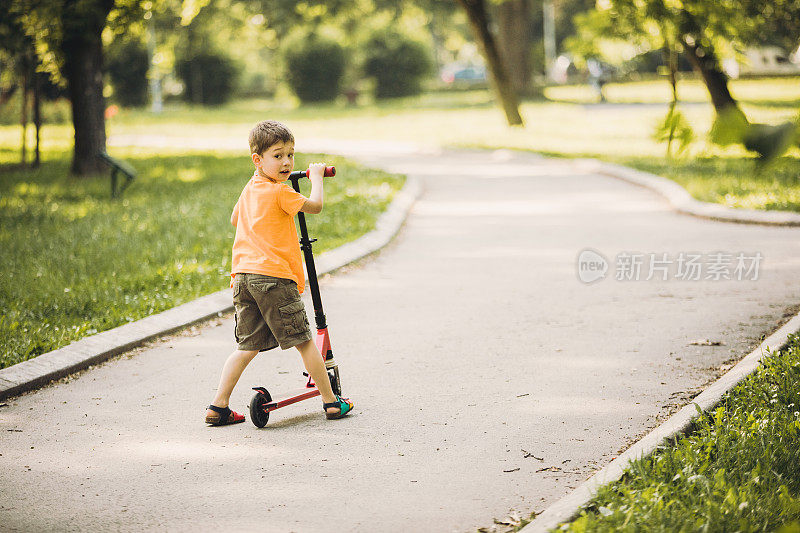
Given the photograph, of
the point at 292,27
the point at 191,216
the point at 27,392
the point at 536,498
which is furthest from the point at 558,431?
the point at 292,27

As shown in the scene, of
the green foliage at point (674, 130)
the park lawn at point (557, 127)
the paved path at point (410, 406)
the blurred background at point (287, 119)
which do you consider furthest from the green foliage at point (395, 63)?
the green foliage at point (674, 130)

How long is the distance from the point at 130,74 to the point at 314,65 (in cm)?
953

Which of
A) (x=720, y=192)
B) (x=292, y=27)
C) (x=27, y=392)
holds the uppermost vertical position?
(x=292, y=27)

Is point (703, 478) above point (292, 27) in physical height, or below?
below

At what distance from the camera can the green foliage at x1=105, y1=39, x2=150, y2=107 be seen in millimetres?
46438

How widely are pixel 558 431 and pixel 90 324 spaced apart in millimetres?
3809

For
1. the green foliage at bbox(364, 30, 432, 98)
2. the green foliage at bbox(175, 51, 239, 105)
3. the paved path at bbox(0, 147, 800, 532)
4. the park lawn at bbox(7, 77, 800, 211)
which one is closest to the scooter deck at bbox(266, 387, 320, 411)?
the paved path at bbox(0, 147, 800, 532)

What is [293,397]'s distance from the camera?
4.90m

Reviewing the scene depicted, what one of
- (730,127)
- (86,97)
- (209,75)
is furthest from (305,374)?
(209,75)

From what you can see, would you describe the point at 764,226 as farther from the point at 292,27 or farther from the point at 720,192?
the point at 292,27

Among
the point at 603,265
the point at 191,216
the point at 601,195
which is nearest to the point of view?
the point at 603,265

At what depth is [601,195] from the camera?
1369 centimetres

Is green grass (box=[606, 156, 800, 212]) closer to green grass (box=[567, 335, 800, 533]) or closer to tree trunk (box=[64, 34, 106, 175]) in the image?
green grass (box=[567, 335, 800, 533])

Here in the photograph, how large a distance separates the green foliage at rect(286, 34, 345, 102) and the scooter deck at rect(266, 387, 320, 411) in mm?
43218
